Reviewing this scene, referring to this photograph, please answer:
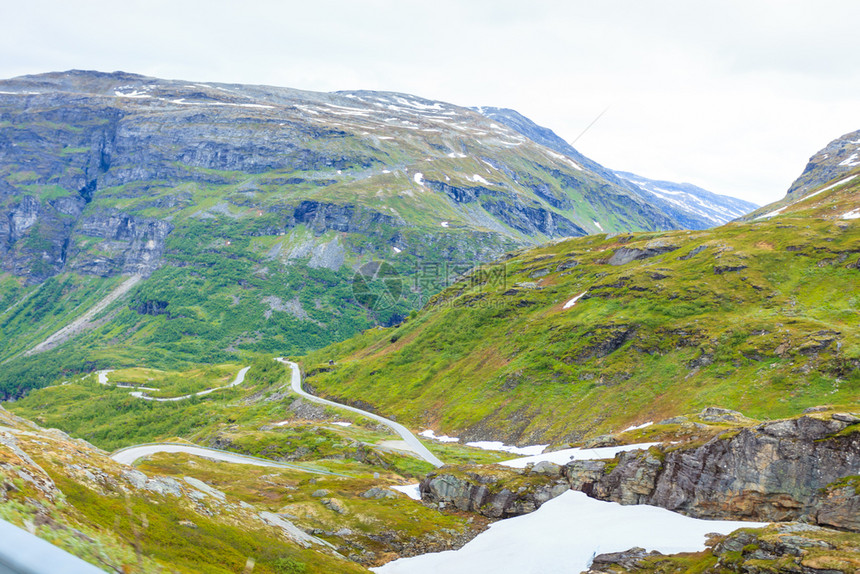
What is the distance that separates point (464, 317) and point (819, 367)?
85312 millimetres

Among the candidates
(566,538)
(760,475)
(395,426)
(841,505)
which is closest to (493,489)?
(566,538)

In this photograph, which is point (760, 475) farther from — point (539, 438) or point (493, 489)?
point (539, 438)

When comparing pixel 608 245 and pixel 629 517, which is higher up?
pixel 608 245

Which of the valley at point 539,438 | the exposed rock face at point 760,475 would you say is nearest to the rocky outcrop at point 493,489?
the valley at point 539,438

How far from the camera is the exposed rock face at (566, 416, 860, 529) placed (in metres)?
35.5

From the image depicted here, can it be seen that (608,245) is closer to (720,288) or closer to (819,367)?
(720,288)

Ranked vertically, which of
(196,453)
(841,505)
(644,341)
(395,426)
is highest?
(644,341)

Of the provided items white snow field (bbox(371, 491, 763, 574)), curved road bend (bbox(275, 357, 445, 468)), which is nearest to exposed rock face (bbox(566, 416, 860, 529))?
white snow field (bbox(371, 491, 763, 574))

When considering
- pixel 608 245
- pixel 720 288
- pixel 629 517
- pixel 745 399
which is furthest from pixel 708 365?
pixel 608 245

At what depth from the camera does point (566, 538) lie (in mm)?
40188

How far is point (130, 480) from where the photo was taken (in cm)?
3378

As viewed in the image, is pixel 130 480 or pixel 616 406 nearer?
pixel 130 480

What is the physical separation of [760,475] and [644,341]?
5779 cm

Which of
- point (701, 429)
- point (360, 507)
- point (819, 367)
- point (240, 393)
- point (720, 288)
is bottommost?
point (240, 393)
